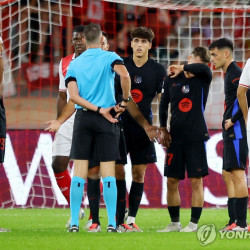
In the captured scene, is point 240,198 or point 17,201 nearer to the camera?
point 240,198

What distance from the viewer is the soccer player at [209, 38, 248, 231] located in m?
A: 7.16

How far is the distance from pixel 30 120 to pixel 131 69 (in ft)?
18.4

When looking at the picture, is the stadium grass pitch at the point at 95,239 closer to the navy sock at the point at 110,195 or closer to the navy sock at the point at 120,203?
the navy sock at the point at 110,195

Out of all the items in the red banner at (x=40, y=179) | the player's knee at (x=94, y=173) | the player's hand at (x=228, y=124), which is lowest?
the red banner at (x=40, y=179)

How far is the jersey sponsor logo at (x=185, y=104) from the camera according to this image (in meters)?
7.40

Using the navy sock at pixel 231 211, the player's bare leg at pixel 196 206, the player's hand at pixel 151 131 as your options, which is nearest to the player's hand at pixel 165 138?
the player's hand at pixel 151 131

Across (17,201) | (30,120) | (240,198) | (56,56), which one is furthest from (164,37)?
(240,198)

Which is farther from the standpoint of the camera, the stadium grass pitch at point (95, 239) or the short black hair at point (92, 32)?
the short black hair at point (92, 32)

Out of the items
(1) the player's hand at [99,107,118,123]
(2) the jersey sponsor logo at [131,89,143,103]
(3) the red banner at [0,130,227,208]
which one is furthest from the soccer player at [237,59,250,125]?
(3) the red banner at [0,130,227,208]

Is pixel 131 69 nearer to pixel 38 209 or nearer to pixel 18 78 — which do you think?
pixel 38 209

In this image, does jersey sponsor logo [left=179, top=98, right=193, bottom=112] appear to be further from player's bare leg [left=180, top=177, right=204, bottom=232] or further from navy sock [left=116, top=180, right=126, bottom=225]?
navy sock [left=116, top=180, right=126, bottom=225]

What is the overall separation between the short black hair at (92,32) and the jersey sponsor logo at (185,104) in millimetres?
1168

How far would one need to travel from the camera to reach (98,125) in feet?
21.7

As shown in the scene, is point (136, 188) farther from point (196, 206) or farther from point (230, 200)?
point (230, 200)
